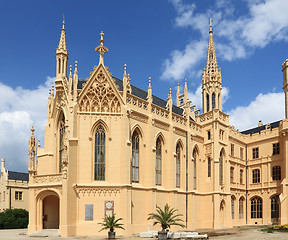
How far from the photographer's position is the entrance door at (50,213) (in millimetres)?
32531

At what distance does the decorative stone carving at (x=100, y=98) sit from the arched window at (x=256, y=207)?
28.2 metres

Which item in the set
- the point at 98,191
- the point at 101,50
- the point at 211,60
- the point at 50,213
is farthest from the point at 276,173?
the point at 50,213

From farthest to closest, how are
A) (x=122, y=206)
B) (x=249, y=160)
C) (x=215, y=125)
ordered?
(x=249, y=160)
(x=215, y=125)
(x=122, y=206)

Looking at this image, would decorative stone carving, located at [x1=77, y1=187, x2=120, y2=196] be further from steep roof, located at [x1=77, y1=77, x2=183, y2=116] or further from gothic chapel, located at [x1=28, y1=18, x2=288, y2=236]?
steep roof, located at [x1=77, y1=77, x2=183, y2=116]

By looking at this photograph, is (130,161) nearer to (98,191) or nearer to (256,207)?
(98,191)

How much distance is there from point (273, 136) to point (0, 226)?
41.8 meters

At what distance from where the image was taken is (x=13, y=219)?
4975 cm

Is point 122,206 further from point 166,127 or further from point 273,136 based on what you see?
point 273,136

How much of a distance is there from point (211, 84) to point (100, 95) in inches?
744

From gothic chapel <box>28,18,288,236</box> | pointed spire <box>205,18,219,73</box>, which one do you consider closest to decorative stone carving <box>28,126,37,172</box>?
gothic chapel <box>28,18,288,236</box>

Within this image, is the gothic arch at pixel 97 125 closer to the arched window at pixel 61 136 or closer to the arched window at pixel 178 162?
the arched window at pixel 61 136

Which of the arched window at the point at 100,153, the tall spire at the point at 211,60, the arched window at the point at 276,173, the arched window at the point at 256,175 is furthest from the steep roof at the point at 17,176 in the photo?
the arched window at the point at 276,173

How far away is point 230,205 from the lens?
44.6 metres

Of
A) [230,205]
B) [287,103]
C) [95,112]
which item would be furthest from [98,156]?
[287,103]
